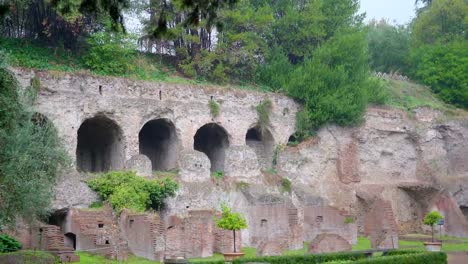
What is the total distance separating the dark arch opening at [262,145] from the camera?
1319 inches

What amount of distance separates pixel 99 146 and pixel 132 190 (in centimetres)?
699

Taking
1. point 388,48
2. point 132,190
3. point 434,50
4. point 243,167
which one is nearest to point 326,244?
point 243,167

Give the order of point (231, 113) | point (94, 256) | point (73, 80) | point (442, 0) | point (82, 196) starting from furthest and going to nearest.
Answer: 1. point (442, 0)
2. point (231, 113)
3. point (73, 80)
4. point (82, 196)
5. point (94, 256)

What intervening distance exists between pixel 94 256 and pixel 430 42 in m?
32.0

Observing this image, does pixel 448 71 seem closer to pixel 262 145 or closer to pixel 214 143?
pixel 262 145

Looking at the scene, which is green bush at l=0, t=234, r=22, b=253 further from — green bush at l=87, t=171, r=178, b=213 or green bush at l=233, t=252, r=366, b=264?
green bush at l=233, t=252, r=366, b=264

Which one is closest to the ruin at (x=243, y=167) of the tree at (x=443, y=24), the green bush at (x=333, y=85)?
the green bush at (x=333, y=85)

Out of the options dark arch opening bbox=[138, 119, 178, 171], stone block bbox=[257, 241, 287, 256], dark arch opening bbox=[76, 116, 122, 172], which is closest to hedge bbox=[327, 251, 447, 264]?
stone block bbox=[257, 241, 287, 256]

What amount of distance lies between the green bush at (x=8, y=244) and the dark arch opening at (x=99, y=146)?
8.19 m

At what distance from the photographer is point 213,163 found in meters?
34.1

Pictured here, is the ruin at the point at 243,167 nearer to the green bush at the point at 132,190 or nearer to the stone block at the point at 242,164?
the stone block at the point at 242,164

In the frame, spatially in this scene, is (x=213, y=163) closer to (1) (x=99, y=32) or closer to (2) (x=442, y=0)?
(1) (x=99, y=32)

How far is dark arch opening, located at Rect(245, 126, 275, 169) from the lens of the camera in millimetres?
33500

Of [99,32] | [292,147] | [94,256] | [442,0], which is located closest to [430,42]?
[442,0]
